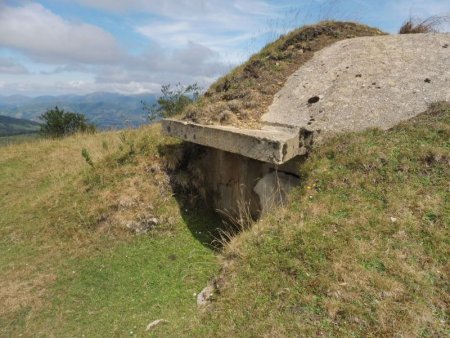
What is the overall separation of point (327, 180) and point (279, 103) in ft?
8.43

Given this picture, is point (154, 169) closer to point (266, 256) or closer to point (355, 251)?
point (266, 256)

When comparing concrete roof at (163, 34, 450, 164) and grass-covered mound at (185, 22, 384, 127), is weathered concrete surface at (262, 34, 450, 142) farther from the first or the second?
grass-covered mound at (185, 22, 384, 127)

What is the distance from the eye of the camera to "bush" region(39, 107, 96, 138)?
1599cm

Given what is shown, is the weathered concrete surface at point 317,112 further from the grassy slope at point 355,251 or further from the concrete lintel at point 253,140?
the grassy slope at point 355,251

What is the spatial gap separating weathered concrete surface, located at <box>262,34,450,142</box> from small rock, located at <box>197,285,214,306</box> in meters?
2.84

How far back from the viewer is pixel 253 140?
200 inches

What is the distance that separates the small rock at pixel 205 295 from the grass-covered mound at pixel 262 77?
3125 millimetres

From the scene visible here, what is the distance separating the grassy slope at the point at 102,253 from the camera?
440 cm

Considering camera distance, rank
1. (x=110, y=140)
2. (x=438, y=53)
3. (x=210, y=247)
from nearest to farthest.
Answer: (x=210, y=247)
(x=438, y=53)
(x=110, y=140)

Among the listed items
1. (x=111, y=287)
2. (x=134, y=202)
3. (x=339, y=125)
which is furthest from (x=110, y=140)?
(x=339, y=125)

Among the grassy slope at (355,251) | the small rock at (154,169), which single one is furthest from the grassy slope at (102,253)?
the grassy slope at (355,251)

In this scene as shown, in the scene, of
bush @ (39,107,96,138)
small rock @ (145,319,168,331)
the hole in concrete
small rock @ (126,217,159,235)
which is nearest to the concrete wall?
small rock @ (126,217,159,235)

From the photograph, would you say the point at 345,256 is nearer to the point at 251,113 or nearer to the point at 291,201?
the point at 291,201

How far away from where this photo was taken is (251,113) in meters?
6.80
